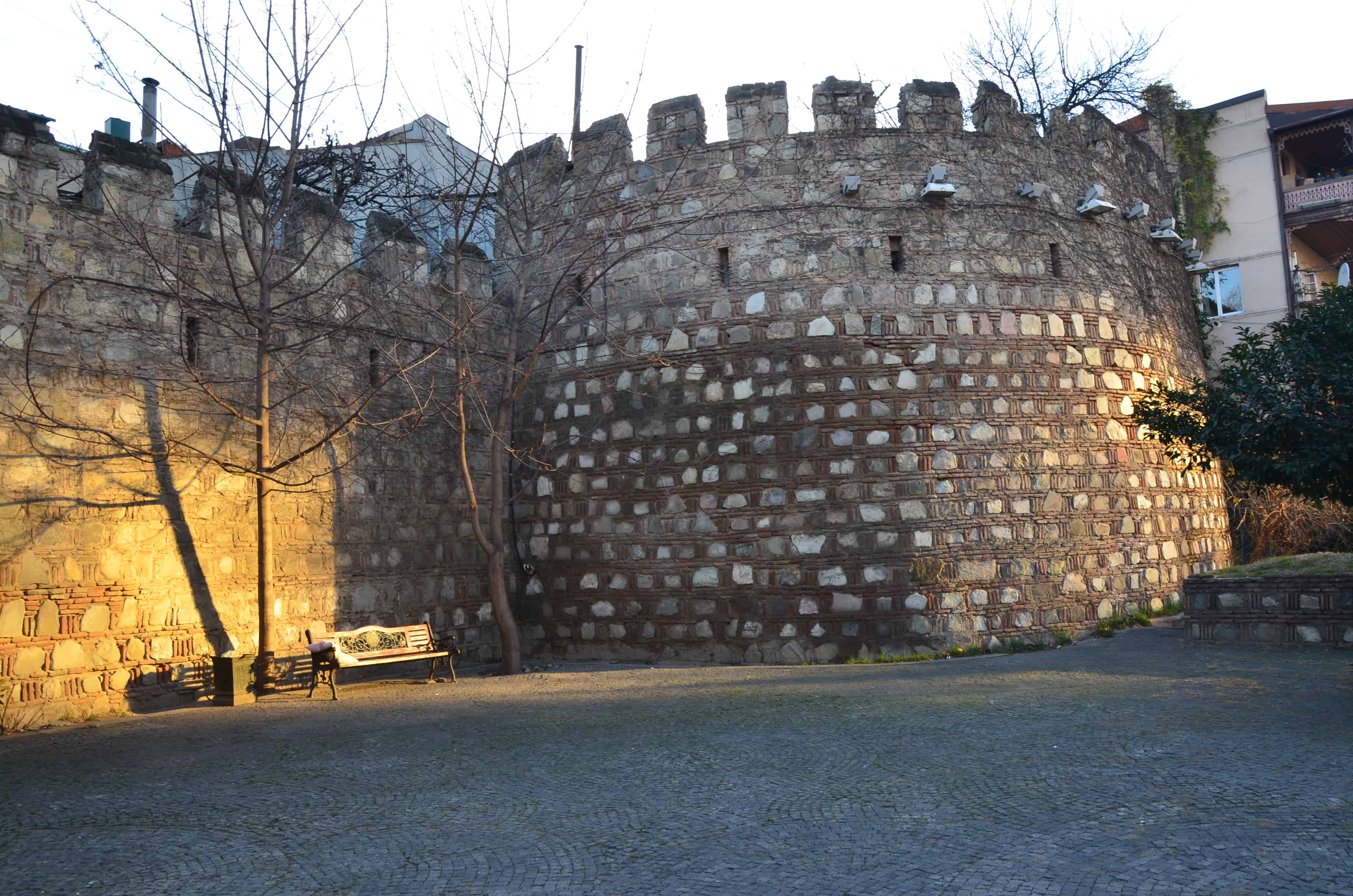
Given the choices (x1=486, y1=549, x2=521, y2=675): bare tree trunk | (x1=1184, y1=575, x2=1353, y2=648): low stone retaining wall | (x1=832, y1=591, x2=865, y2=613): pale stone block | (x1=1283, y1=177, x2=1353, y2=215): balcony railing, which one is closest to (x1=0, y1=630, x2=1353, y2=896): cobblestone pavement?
(x1=1184, y1=575, x2=1353, y2=648): low stone retaining wall

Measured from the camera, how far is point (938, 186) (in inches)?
406

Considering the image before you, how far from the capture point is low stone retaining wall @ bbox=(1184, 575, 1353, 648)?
28.1ft

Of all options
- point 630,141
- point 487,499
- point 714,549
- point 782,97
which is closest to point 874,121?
point 782,97

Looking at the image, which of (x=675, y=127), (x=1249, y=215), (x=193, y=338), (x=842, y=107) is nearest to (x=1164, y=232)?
(x=842, y=107)

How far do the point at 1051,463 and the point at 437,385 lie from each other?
6.76m

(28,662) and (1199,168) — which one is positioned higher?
(1199,168)

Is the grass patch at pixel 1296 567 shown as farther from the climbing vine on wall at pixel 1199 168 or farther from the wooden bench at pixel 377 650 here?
the climbing vine on wall at pixel 1199 168

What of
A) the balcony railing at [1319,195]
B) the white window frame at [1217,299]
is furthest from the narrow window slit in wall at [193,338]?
the balcony railing at [1319,195]

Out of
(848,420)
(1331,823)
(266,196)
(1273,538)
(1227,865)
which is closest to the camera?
(1227,865)

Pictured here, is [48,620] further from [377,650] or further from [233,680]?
[377,650]

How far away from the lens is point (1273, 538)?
14109mm

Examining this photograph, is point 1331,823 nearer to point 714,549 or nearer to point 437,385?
point 714,549

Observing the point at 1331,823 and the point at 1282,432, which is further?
the point at 1282,432

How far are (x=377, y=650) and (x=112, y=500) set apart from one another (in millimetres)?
2605
